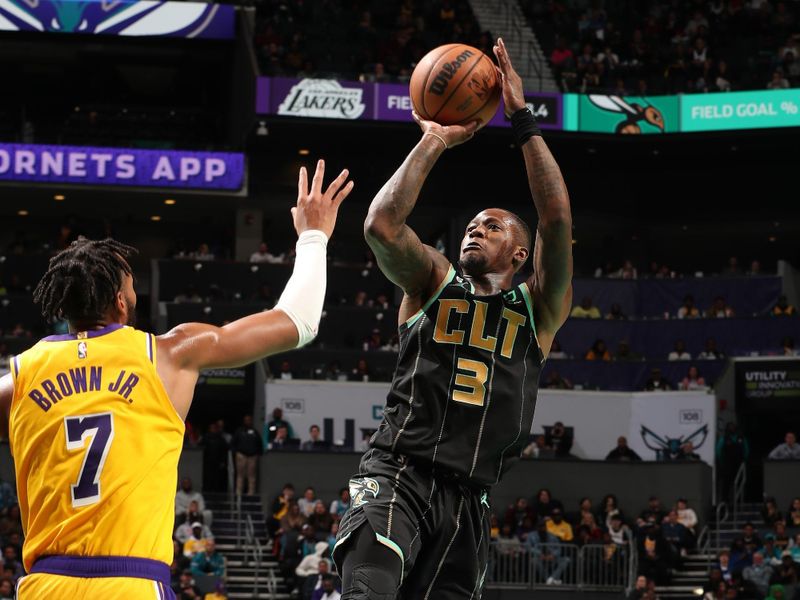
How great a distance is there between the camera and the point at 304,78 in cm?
3516

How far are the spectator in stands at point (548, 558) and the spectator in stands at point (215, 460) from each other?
23.4 ft

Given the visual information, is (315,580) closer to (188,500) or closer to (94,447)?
(188,500)

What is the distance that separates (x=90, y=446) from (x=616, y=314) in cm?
Answer: 3023

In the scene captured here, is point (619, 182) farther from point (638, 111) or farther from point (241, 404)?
point (241, 404)

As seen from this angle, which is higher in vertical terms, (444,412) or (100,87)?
(100,87)

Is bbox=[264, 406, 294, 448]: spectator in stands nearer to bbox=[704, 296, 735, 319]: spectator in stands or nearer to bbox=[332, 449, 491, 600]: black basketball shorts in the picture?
bbox=[704, 296, 735, 319]: spectator in stands

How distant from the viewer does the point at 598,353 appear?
1294 inches

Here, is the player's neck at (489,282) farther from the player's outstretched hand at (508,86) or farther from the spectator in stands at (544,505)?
the spectator in stands at (544,505)

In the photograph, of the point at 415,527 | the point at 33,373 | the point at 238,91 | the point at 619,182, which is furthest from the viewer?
the point at 619,182

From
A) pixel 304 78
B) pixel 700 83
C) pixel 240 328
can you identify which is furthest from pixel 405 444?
pixel 700 83

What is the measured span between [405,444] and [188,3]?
32532 millimetres

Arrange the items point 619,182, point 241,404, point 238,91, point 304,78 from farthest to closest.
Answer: point 619,182 → point 238,91 → point 304,78 → point 241,404

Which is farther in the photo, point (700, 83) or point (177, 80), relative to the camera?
point (177, 80)

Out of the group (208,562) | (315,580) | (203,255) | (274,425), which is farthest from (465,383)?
(203,255)
